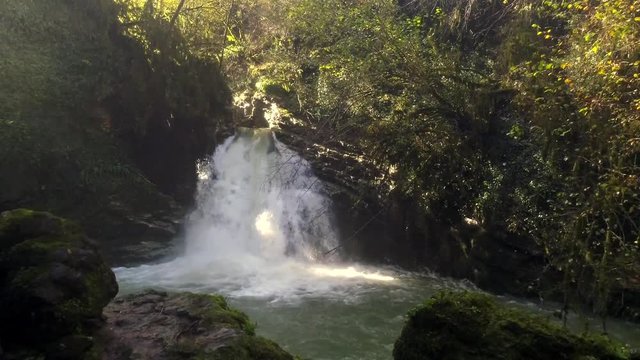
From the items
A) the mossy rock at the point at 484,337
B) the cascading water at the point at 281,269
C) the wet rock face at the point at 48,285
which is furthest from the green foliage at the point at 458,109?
the wet rock face at the point at 48,285

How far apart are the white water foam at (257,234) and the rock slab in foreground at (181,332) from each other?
569 centimetres

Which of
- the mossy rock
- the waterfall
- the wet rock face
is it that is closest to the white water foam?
the waterfall

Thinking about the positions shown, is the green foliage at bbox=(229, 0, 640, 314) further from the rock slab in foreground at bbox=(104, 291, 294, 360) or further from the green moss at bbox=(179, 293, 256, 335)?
the rock slab in foreground at bbox=(104, 291, 294, 360)

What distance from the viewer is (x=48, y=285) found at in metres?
5.16

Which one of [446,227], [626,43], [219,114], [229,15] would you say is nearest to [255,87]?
[229,15]

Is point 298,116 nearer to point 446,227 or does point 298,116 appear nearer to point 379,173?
point 379,173

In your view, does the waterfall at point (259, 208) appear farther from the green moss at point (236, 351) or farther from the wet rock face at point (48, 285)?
the green moss at point (236, 351)

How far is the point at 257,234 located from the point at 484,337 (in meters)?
12.5

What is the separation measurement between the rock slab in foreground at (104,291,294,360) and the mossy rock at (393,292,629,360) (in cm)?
157

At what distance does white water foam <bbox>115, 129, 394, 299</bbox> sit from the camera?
1316 cm

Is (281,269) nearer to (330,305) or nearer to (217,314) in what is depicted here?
(330,305)

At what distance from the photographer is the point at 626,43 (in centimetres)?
695

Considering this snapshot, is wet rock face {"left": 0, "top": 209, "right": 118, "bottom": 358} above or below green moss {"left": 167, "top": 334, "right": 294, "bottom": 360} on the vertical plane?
above

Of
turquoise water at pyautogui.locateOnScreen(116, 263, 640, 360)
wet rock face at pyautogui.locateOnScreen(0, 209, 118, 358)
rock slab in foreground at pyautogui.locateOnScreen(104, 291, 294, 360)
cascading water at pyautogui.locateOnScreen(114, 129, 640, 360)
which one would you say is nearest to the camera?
wet rock face at pyautogui.locateOnScreen(0, 209, 118, 358)
